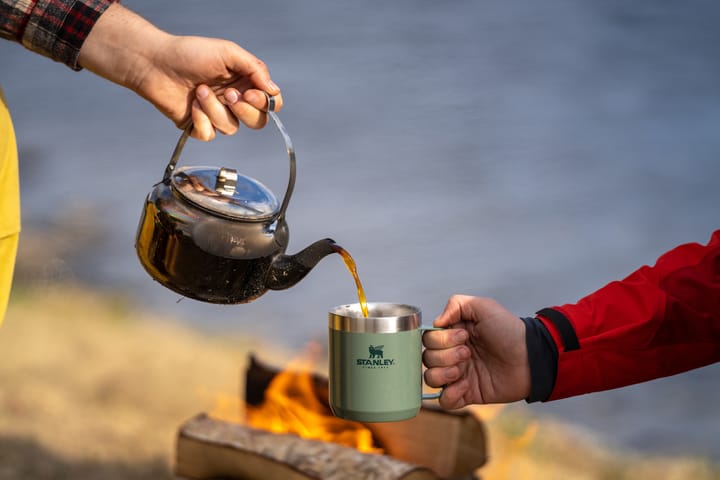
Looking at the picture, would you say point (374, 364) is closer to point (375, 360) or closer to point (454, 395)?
point (375, 360)

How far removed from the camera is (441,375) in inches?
Answer: 53.0

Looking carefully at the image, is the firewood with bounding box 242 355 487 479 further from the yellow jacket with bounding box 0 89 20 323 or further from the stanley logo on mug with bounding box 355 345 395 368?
the yellow jacket with bounding box 0 89 20 323

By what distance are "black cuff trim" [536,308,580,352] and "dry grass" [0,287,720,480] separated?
1257 mm

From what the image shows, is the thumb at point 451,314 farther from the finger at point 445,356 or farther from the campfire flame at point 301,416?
the campfire flame at point 301,416

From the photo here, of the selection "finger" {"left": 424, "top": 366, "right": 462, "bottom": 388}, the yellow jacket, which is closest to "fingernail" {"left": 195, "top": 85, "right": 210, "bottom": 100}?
the yellow jacket

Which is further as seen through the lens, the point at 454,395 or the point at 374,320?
the point at 454,395

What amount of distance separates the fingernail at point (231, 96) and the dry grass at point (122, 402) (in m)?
1.62

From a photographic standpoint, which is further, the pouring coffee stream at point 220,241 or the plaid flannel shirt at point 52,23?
the plaid flannel shirt at point 52,23

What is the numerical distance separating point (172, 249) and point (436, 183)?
332 centimetres

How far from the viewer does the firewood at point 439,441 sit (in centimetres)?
208

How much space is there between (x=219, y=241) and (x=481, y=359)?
1.80 ft

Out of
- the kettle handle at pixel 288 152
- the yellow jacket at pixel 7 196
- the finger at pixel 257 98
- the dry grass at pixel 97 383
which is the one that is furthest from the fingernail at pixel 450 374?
the dry grass at pixel 97 383

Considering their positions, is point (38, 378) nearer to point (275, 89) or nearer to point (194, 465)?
point (194, 465)

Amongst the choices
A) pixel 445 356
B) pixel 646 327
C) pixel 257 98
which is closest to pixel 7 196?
pixel 257 98
